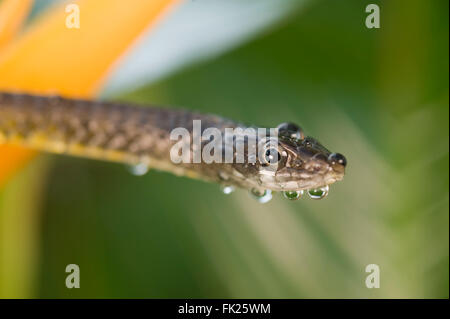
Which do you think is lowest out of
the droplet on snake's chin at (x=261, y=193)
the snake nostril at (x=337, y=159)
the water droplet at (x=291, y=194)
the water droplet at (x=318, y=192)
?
the water droplet at (x=291, y=194)

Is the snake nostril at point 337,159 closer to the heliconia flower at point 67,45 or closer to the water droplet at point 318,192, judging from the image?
the water droplet at point 318,192

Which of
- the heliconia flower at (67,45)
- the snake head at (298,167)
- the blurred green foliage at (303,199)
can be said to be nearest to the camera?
the snake head at (298,167)

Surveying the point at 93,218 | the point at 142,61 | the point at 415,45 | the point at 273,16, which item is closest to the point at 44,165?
the point at 93,218

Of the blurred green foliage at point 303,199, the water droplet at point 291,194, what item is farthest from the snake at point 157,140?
the blurred green foliage at point 303,199

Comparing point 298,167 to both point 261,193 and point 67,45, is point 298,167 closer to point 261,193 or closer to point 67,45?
point 261,193

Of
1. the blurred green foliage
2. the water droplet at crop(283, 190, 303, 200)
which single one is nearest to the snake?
the water droplet at crop(283, 190, 303, 200)

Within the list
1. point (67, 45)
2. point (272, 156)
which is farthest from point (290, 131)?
point (67, 45)

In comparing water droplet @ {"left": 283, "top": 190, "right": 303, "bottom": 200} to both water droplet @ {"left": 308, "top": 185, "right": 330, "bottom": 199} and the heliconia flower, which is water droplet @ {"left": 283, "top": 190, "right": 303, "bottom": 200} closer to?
water droplet @ {"left": 308, "top": 185, "right": 330, "bottom": 199}

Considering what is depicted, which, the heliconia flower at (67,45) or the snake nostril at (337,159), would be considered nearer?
the snake nostril at (337,159)

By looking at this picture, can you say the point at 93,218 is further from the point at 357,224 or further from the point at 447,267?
the point at 447,267
